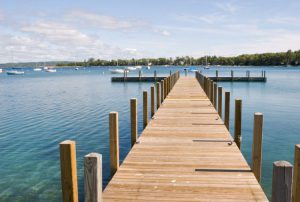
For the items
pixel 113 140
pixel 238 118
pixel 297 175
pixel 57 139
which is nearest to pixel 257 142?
pixel 238 118

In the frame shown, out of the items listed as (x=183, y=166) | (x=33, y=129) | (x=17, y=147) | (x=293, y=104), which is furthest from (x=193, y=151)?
(x=293, y=104)

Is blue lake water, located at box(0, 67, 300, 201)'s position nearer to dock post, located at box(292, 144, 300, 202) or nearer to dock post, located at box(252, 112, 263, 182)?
dock post, located at box(252, 112, 263, 182)

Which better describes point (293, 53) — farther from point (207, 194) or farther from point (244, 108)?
point (207, 194)

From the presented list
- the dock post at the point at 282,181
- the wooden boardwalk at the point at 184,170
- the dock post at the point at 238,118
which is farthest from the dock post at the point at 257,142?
the dock post at the point at 282,181

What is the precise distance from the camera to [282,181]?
3.48 meters

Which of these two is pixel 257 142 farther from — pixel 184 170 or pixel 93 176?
pixel 93 176

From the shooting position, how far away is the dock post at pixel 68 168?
3.90 metres

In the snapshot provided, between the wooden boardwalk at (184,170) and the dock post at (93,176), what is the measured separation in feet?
4.72

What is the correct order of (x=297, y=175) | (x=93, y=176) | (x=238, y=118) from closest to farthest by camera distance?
(x=93, y=176)
(x=297, y=175)
(x=238, y=118)

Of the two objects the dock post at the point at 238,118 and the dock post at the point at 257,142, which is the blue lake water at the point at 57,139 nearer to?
the dock post at the point at 238,118

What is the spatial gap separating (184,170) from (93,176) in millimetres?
3227

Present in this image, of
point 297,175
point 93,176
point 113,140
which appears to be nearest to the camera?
point 93,176

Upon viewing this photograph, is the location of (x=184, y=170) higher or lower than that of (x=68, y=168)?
lower

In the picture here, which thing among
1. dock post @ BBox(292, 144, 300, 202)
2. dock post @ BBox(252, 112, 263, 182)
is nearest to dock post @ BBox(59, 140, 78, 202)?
dock post @ BBox(292, 144, 300, 202)
